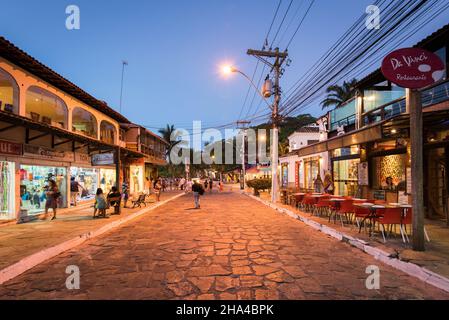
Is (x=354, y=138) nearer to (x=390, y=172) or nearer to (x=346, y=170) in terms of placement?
(x=390, y=172)

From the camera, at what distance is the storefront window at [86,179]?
16.6m

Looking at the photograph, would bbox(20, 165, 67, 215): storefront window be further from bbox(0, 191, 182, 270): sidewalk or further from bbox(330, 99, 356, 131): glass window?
bbox(330, 99, 356, 131): glass window

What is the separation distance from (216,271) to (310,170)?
21727mm

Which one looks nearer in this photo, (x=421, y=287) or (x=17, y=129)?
(x=421, y=287)

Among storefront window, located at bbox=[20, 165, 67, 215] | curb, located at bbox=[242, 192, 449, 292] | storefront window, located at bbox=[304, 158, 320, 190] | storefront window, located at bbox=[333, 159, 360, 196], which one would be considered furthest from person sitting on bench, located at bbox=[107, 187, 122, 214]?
storefront window, located at bbox=[304, 158, 320, 190]

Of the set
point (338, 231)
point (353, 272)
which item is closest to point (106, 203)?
point (338, 231)

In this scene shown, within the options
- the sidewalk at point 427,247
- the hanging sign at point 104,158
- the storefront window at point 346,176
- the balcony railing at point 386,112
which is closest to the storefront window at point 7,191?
the hanging sign at point 104,158

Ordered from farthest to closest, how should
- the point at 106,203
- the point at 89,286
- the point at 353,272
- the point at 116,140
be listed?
the point at 116,140, the point at 106,203, the point at 353,272, the point at 89,286

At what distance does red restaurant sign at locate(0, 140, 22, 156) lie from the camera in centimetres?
1046

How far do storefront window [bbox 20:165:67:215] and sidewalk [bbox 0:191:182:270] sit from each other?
78 cm

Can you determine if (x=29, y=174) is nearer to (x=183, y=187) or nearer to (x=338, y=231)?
(x=338, y=231)

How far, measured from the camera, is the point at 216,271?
5.64 meters

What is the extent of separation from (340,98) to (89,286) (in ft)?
132

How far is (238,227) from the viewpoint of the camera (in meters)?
10.6
